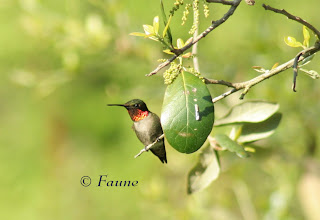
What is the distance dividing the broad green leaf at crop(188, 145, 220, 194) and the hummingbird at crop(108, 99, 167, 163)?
0.15 meters

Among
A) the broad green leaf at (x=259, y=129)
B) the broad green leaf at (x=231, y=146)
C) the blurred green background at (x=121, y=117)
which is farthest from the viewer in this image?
the blurred green background at (x=121, y=117)

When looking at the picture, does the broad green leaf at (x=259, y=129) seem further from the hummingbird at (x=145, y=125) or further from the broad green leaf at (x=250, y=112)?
the hummingbird at (x=145, y=125)

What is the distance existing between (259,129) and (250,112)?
0.06 metres

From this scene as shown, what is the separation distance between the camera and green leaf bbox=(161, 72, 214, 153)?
0.79 metres

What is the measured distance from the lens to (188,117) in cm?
79

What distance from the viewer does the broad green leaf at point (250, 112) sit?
1.09 metres

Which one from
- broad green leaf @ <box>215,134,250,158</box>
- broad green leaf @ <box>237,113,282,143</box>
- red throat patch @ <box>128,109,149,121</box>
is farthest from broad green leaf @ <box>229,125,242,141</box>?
red throat patch @ <box>128,109,149,121</box>

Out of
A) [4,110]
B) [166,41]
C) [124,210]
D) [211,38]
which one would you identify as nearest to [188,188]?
[166,41]

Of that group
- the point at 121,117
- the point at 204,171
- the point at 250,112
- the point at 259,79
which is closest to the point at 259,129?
the point at 250,112

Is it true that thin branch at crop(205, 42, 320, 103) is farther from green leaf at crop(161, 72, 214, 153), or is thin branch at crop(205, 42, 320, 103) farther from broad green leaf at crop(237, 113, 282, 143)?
broad green leaf at crop(237, 113, 282, 143)

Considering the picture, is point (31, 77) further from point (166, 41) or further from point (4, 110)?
point (4, 110)

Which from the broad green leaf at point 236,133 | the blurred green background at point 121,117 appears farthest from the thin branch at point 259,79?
the blurred green background at point 121,117

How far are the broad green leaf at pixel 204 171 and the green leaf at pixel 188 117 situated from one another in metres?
0.36

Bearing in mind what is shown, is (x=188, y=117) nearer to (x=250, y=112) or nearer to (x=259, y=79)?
(x=259, y=79)
